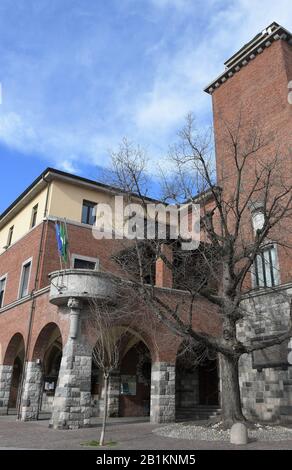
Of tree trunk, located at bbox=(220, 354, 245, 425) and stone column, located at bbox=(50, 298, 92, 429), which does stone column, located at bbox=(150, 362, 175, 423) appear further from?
tree trunk, located at bbox=(220, 354, 245, 425)

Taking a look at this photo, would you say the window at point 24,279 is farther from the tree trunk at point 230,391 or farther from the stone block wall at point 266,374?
the tree trunk at point 230,391

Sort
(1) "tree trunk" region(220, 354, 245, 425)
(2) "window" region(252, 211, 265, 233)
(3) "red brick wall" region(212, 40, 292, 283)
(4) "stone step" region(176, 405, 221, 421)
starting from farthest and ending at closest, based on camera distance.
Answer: (2) "window" region(252, 211, 265, 233)
(4) "stone step" region(176, 405, 221, 421)
(3) "red brick wall" region(212, 40, 292, 283)
(1) "tree trunk" region(220, 354, 245, 425)

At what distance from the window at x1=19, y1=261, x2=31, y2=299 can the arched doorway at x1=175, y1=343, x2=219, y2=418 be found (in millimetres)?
8647

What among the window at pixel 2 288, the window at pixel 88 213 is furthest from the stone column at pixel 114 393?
the window at pixel 2 288

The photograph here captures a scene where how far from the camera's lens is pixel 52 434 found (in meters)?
12.6

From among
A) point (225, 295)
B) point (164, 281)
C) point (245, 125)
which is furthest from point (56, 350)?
point (245, 125)

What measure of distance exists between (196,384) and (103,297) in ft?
29.8

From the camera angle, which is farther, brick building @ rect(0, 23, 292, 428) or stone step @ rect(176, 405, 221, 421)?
stone step @ rect(176, 405, 221, 421)

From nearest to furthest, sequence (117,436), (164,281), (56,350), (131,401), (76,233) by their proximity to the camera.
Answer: (117,436)
(164,281)
(131,401)
(76,233)
(56,350)

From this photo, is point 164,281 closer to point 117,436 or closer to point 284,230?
point 284,230

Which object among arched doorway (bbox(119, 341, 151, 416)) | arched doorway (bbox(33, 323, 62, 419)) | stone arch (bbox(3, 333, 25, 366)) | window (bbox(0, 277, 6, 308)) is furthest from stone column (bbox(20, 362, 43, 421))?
window (bbox(0, 277, 6, 308))

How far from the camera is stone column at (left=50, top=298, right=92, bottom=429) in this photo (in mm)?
14336

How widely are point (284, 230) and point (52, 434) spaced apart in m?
12.0

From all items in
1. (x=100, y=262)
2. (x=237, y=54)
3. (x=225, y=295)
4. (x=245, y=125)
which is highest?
(x=237, y=54)
